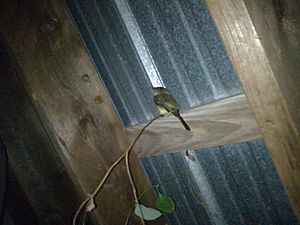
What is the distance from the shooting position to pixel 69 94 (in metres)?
2.41

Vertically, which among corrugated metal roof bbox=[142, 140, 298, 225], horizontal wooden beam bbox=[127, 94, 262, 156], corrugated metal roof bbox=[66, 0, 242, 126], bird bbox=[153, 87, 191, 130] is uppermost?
corrugated metal roof bbox=[66, 0, 242, 126]

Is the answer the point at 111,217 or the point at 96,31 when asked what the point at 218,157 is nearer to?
the point at 111,217

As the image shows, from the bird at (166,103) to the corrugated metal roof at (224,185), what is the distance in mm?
382

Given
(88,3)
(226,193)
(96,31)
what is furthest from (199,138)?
(88,3)

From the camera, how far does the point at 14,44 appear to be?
2.32 meters

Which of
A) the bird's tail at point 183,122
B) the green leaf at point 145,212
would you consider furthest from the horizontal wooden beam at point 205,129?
the green leaf at point 145,212

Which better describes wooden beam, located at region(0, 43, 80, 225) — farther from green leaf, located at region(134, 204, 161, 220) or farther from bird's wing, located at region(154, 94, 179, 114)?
bird's wing, located at region(154, 94, 179, 114)

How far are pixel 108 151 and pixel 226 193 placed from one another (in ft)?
3.05

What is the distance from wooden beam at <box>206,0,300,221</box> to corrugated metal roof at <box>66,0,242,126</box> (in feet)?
1.28

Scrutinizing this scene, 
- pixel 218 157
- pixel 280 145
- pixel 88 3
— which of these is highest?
pixel 88 3

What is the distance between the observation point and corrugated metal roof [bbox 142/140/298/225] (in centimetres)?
207

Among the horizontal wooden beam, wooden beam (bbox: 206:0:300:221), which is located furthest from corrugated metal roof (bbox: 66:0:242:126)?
wooden beam (bbox: 206:0:300:221)

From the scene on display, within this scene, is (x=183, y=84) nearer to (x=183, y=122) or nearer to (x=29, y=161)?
(x=183, y=122)

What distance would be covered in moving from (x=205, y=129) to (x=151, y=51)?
2.16 ft
